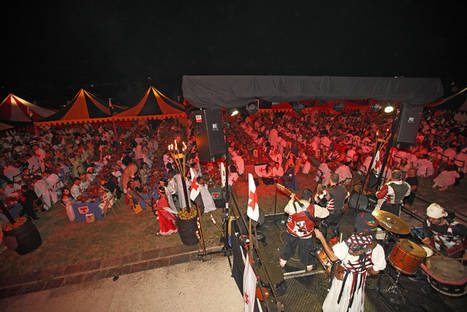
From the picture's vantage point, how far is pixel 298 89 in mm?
4855

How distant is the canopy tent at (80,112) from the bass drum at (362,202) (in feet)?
37.7

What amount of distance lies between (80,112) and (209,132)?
8.32m

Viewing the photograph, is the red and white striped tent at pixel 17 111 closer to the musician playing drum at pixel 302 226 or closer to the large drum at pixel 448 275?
the musician playing drum at pixel 302 226

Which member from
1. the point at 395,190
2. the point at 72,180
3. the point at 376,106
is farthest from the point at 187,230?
the point at 376,106

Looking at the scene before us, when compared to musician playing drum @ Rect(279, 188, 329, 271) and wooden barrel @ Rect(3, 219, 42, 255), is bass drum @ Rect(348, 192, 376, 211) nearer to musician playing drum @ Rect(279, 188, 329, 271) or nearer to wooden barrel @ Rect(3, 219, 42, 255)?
musician playing drum @ Rect(279, 188, 329, 271)

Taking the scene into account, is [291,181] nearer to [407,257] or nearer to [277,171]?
[277,171]

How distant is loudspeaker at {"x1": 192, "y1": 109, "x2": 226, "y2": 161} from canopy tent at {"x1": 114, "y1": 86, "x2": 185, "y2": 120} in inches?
232

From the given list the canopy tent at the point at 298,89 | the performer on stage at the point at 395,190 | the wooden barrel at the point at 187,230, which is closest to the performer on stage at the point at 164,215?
the wooden barrel at the point at 187,230

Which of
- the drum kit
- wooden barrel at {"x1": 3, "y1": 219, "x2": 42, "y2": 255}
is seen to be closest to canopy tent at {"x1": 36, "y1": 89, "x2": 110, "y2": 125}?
wooden barrel at {"x1": 3, "y1": 219, "x2": 42, "y2": 255}

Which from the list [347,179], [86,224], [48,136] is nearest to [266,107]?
[347,179]

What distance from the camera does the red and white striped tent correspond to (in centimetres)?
1112

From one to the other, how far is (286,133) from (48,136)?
19.4 meters

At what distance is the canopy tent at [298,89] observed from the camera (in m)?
4.37

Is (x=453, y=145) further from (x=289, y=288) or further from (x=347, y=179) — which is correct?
(x=289, y=288)
